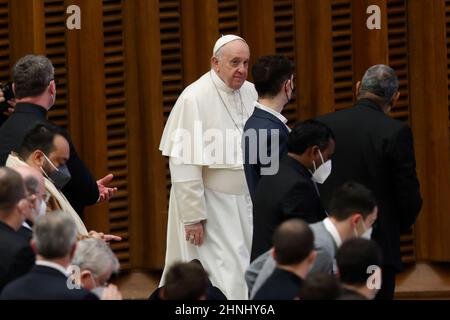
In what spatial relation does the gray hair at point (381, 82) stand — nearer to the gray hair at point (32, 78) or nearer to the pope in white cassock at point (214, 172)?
the pope in white cassock at point (214, 172)

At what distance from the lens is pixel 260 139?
28.3 ft

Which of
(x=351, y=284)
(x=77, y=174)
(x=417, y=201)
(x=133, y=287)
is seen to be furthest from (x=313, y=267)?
(x=133, y=287)

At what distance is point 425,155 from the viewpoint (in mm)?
10328

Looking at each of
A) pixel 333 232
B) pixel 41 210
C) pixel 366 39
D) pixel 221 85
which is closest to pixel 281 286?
pixel 333 232

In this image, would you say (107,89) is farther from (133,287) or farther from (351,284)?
(351,284)

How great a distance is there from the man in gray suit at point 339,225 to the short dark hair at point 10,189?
1.11 meters

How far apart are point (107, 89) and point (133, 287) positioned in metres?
1.24

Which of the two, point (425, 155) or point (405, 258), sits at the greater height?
point (425, 155)

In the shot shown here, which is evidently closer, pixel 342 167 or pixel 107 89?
pixel 342 167

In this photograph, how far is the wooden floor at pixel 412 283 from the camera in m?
10.2

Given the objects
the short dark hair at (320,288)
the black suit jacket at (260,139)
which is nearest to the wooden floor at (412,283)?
the black suit jacket at (260,139)

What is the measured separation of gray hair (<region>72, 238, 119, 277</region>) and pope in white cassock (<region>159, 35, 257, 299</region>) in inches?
88.5

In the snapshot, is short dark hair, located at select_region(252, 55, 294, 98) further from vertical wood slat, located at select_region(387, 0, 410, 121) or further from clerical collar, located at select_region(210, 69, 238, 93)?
vertical wood slat, located at select_region(387, 0, 410, 121)

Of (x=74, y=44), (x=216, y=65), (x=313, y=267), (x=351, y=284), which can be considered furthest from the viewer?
(x=74, y=44)
